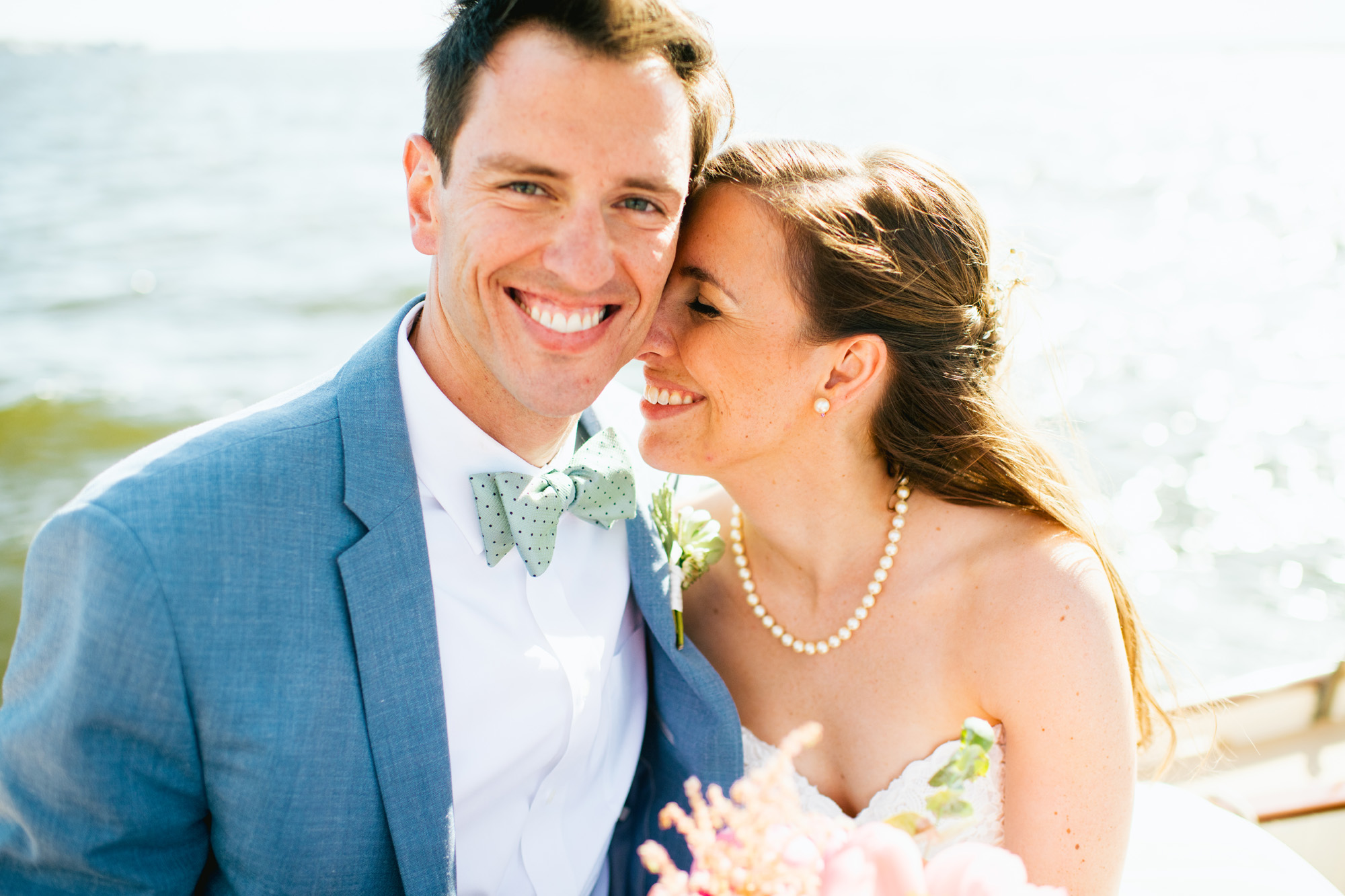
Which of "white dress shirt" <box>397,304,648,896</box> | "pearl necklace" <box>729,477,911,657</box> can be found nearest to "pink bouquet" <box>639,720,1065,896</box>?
"white dress shirt" <box>397,304,648,896</box>

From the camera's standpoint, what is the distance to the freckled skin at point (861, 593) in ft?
7.52

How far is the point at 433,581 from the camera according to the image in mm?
2088

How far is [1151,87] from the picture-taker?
46406 millimetres

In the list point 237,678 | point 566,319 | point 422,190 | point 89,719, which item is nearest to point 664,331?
point 566,319

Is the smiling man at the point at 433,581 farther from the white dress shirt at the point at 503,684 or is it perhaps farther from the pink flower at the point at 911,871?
the pink flower at the point at 911,871

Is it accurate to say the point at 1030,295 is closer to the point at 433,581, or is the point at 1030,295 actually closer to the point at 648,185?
the point at 648,185

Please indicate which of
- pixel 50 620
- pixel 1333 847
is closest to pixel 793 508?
pixel 50 620

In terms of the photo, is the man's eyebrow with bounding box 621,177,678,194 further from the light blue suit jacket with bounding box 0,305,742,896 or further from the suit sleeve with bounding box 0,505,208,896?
the suit sleeve with bounding box 0,505,208,896

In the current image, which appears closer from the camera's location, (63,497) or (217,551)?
(217,551)

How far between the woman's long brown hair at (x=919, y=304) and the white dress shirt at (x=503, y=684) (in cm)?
91

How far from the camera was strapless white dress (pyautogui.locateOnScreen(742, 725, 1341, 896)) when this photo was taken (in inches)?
96.3

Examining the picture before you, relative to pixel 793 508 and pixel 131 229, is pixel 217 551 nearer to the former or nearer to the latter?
pixel 793 508

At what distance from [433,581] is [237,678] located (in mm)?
454

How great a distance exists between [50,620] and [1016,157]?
1006 inches
